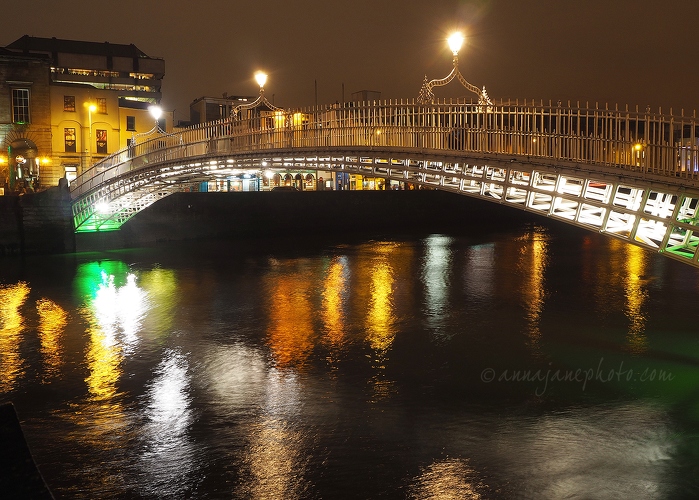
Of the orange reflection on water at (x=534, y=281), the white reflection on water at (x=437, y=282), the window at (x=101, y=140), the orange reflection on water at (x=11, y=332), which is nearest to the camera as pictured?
the orange reflection on water at (x=11, y=332)

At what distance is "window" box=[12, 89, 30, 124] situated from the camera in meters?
40.8

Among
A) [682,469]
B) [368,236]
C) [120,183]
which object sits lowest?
[682,469]

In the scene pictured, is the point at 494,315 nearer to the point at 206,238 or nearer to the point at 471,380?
the point at 471,380

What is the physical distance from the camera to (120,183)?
94.0 ft

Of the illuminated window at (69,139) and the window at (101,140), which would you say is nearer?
the illuminated window at (69,139)

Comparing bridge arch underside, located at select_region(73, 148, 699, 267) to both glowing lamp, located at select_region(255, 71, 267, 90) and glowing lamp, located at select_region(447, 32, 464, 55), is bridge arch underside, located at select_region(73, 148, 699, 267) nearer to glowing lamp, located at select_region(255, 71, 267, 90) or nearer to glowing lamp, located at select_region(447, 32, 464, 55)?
glowing lamp, located at select_region(447, 32, 464, 55)

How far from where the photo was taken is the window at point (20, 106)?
4081 centimetres

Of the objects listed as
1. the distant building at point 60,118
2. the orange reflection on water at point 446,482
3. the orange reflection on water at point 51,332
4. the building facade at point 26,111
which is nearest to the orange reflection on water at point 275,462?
the orange reflection on water at point 446,482

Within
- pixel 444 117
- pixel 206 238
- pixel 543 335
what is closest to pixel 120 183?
pixel 206 238

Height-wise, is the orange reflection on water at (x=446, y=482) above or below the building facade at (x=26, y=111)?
below

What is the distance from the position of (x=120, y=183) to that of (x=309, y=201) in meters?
11.7

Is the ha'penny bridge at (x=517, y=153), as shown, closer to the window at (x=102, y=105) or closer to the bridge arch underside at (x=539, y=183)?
the bridge arch underside at (x=539, y=183)

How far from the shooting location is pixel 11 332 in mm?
16188

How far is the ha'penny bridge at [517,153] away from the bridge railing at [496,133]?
0.07 ft
